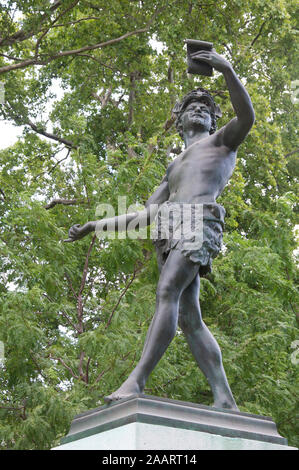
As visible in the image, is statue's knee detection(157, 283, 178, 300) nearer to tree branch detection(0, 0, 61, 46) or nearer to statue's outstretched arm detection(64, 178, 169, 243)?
statue's outstretched arm detection(64, 178, 169, 243)

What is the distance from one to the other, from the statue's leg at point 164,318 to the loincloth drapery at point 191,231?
7 centimetres

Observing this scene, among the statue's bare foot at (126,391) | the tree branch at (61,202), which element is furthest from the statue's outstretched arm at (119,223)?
the tree branch at (61,202)

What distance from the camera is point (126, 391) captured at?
3.89m

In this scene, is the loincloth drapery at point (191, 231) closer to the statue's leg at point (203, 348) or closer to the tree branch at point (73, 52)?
the statue's leg at point (203, 348)

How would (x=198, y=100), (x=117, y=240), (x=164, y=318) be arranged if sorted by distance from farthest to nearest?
(x=117, y=240), (x=198, y=100), (x=164, y=318)

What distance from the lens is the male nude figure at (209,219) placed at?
13.5ft

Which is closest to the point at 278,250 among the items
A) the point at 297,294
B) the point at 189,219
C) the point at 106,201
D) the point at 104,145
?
the point at 297,294

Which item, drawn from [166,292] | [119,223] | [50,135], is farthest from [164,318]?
[50,135]

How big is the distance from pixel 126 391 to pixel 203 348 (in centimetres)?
68

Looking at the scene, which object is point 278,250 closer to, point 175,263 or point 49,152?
point 49,152

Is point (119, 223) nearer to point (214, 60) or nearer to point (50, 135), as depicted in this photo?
point (214, 60)

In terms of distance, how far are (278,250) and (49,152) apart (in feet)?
20.9

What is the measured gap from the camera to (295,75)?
643 inches

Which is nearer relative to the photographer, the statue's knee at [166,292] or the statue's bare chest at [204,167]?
the statue's knee at [166,292]
